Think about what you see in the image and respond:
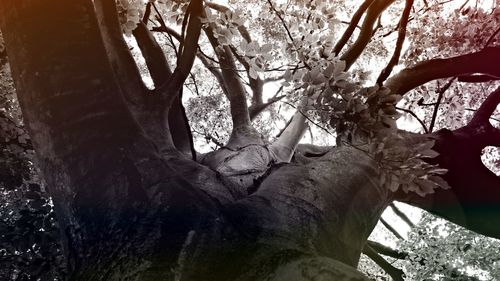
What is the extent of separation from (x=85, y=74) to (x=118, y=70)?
0.74 meters

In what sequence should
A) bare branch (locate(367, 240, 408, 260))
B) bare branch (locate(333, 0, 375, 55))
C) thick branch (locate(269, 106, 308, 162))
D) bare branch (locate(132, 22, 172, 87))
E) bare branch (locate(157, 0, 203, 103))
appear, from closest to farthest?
bare branch (locate(157, 0, 203, 103)) < bare branch (locate(333, 0, 375, 55)) < bare branch (locate(132, 22, 172, 87)) < thick branch (locate(269, 106, 308, 162)) < bare branch (locate(367, 240, 408, 260))

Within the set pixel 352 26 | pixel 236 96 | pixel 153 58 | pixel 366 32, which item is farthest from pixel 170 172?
pixel 236 96

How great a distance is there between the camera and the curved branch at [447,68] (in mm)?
3172

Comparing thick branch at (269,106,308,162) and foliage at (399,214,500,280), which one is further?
foliage at (399,214,500,280)

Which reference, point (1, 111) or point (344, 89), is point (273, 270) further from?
point (1, 111)

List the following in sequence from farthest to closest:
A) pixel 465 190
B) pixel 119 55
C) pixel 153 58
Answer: pixel 153 58, pixel 465 190, pixel 119 55

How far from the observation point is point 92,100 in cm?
192

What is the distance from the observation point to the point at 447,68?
3191 mm

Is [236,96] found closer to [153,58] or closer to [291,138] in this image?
[291,138]

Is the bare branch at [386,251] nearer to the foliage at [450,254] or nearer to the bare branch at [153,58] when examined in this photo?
the foliage at [450,254]

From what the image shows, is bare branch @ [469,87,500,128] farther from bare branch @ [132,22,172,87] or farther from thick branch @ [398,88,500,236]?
bare branch @ [132,22,172,87]

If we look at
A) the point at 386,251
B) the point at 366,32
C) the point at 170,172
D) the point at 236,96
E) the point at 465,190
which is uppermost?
the point at 386,251

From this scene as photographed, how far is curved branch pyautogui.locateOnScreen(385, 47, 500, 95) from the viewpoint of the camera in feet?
10.4

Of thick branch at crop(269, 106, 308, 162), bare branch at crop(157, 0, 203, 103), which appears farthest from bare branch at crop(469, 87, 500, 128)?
bare branch at crop(157, 0, 203, 103)
